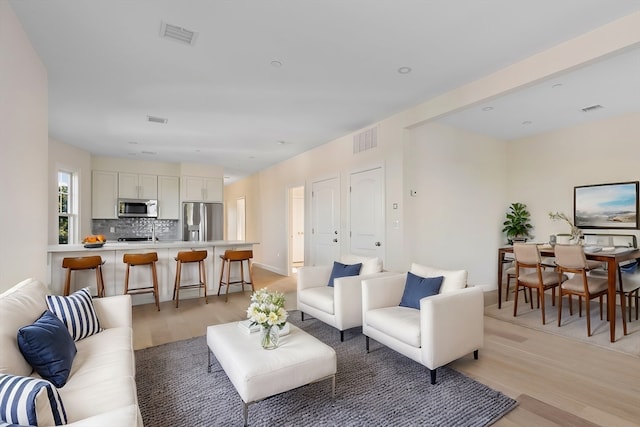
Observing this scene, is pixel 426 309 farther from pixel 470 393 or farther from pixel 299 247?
pixel 299 247

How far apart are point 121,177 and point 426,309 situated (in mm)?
7098

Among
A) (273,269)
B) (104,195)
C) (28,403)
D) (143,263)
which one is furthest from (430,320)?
(104,195)

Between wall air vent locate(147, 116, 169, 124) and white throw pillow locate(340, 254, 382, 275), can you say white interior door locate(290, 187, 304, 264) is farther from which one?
white throw pillow locate(340, 254, 382, 275)

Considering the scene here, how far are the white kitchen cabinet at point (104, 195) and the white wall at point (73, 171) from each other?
14 centimetres

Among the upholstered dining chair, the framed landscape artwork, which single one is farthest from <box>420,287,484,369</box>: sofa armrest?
the framed landscape artwork

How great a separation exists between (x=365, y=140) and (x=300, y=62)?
2200 mm

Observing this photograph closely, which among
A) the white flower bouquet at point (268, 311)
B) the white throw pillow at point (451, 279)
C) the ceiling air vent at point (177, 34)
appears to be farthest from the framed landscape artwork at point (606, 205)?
the ceiling air vent at point (177, 34)

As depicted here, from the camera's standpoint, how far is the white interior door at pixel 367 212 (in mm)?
4641

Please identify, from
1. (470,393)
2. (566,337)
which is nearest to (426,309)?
(470,393)

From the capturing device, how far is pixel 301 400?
2160 millimetres

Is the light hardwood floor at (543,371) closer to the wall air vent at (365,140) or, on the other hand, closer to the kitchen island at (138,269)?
the kitchen island at (138,269)

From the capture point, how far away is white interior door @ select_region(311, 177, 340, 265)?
5590 millimetres

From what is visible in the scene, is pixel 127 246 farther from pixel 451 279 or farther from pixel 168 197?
pixel 451 279

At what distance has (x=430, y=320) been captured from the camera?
2.31m
